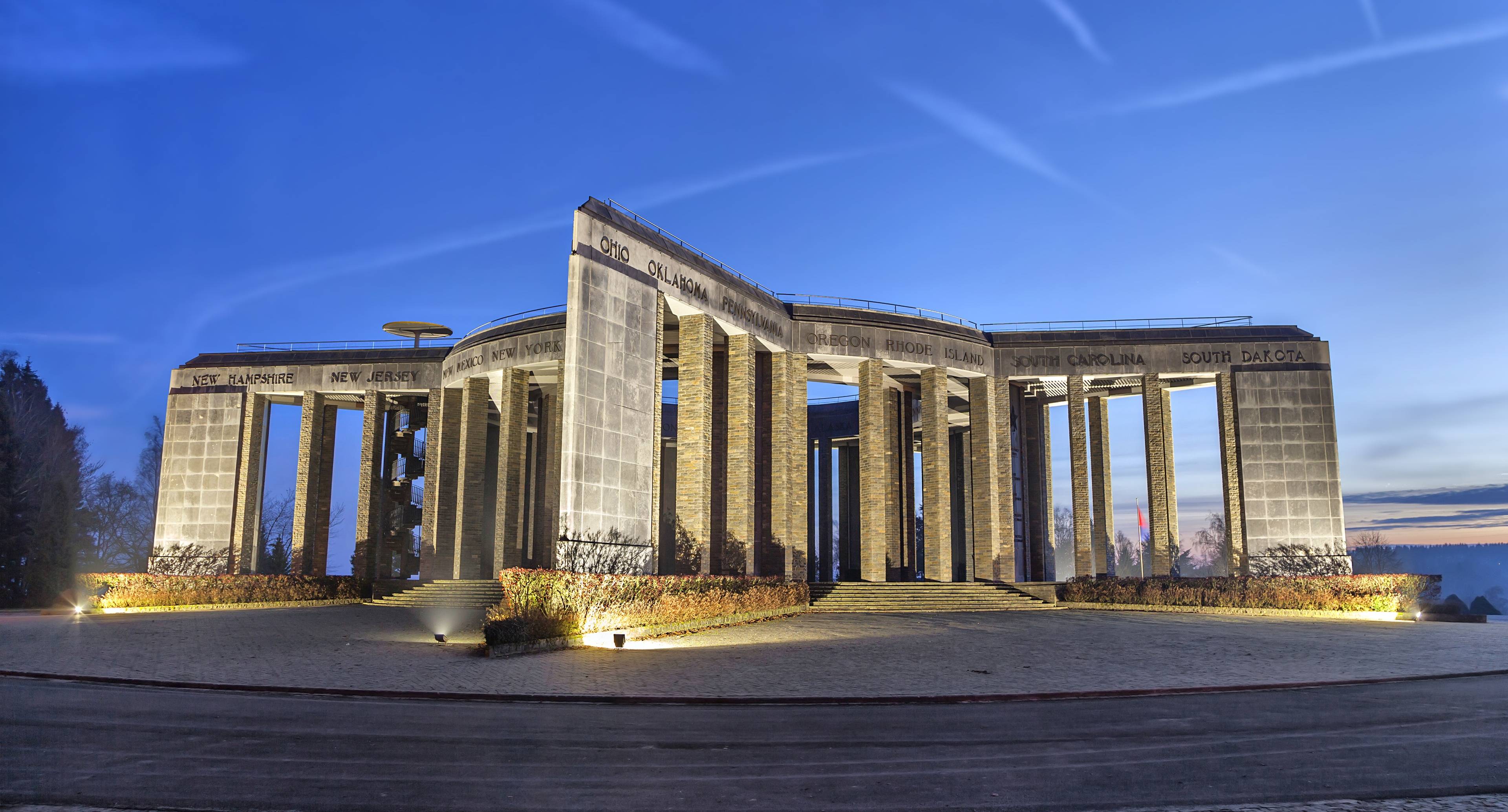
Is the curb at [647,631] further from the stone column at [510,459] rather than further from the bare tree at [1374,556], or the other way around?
the bare tree at [1374,556]

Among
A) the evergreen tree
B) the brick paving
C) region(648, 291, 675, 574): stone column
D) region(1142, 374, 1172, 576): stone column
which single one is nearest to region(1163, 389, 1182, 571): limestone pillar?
region(1142, 374, 1172, 576): stone column

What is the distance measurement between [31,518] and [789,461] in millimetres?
37061

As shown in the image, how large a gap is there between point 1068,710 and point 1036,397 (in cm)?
3394

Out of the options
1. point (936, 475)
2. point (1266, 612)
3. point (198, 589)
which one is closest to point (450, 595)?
point (198, 589)

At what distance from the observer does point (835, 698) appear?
13.4 metres

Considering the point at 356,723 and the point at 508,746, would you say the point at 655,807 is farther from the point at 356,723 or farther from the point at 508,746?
the point at 356,723

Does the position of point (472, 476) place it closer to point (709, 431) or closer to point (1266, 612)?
point (709, 431)

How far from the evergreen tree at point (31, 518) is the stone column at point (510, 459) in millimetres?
23194

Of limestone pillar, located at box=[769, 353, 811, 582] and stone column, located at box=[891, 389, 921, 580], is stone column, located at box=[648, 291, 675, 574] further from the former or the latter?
stone column, located at box=[891, 389, 921, 580]

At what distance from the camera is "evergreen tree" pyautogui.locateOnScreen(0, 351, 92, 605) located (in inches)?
1702

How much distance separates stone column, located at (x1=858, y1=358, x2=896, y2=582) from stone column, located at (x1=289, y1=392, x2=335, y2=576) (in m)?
23.0

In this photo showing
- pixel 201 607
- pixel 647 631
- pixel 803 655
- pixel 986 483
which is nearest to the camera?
pixel 803 655

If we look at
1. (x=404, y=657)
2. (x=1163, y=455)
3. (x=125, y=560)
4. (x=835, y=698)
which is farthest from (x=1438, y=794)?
(x=125, y=560)

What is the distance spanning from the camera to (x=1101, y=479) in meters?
41.7
